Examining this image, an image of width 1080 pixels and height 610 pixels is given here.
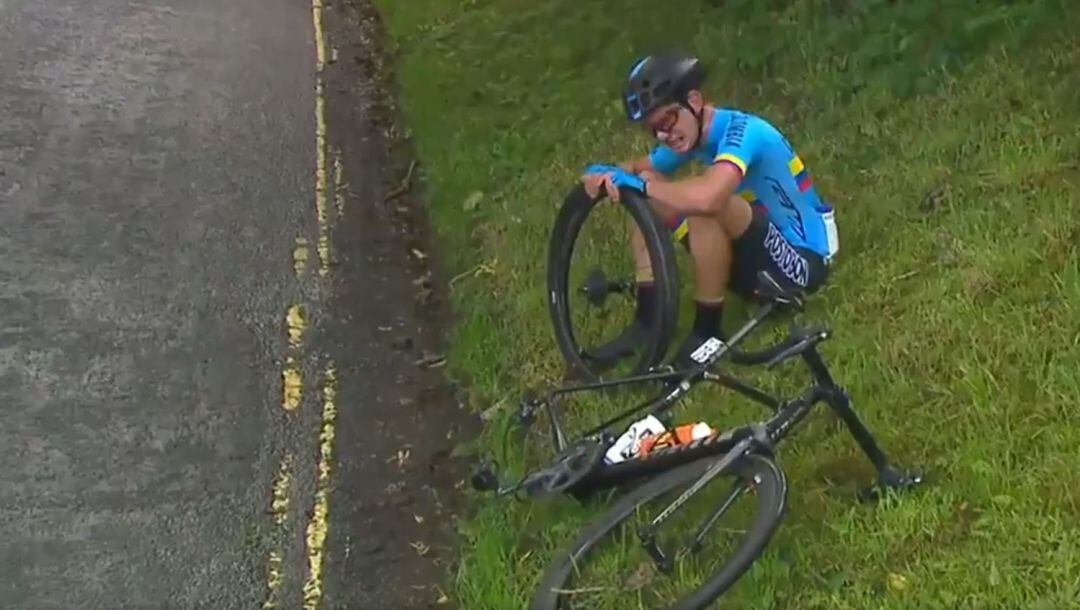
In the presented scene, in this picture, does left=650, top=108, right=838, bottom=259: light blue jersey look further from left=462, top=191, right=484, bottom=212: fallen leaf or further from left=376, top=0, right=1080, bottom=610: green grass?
left=462, top=191, right=484, bottom=212: fallen leaf

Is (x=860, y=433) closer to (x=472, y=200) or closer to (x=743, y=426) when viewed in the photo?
(x=743, y=426)

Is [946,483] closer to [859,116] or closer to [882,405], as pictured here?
[882,405]

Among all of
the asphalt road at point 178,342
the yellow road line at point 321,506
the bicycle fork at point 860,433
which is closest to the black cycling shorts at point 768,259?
the bicycle fork at point 860,433

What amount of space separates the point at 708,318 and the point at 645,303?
258mm

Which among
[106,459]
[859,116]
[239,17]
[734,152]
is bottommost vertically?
[239,17]

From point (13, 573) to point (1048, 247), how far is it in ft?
13.4

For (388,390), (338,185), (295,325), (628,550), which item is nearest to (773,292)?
(628,550)

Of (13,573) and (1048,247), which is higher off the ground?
(1048,247)

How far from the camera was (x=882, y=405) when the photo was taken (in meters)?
5.08

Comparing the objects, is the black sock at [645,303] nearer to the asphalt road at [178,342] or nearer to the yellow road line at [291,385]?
the asphalt road at [178,342]

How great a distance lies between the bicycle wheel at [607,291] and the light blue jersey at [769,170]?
Result: 1.10 feet

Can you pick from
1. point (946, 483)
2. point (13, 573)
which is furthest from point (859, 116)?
point (13, 573)

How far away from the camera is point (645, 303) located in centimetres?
569

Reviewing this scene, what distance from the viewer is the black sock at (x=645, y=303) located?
5.64m
